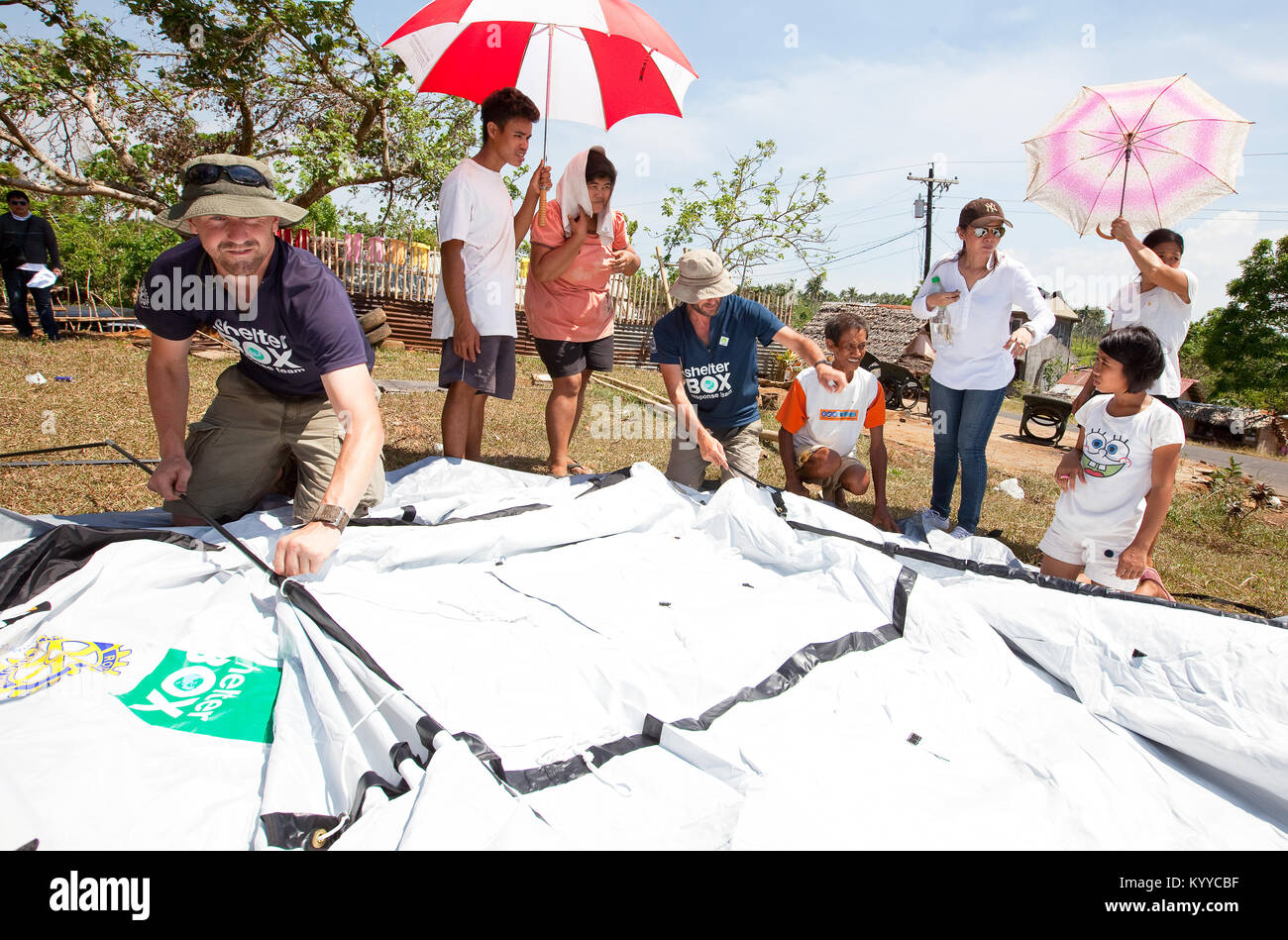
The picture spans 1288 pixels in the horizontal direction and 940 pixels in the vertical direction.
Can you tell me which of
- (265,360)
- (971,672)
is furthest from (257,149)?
(971,672)

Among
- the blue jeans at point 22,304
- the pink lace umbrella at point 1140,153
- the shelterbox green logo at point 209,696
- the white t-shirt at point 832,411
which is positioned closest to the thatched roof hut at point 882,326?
the pink lace umbrella at point 1140,153

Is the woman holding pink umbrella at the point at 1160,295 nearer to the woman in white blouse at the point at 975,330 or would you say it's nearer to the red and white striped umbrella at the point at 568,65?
the woman in white blouse at the point at 975,330

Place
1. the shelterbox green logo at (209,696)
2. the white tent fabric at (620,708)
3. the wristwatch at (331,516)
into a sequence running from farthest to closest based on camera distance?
the wristwatch at (331,516) → the shelterbox green logo at (209,696) → the white tent fabric at (620,708)

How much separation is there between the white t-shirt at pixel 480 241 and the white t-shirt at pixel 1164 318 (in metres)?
2.77

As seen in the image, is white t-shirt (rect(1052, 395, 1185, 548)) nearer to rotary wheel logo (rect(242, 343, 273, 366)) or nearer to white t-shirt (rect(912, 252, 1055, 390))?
white t-shirt (rect(912, 252, 1055, 390))

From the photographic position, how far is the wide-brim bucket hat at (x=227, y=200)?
194 centimetres

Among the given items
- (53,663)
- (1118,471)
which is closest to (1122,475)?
(1118,471)

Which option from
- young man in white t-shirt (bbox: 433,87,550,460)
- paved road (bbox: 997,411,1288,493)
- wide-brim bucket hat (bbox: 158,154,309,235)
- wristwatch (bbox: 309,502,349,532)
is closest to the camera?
wristwatch (bbox: 309,502,349,532)

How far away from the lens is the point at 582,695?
5.83 ft

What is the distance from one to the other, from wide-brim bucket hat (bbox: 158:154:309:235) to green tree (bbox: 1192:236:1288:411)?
25087 mm

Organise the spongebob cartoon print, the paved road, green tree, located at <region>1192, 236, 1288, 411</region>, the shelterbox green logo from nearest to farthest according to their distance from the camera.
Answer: the shelterbox green logo < the spongebob cartoon print < the paved road < green tree, located at <region>1192, 236, 1288, 411</region>

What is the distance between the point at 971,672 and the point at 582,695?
0.99 meters

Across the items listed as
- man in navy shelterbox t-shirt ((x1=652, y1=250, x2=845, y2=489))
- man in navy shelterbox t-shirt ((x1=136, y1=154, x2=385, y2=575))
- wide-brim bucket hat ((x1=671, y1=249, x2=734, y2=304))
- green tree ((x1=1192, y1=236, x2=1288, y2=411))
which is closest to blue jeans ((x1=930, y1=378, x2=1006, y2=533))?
man in navy shelterbox t-shirt ((x1=652, y1=250, x2=845, y2=489))

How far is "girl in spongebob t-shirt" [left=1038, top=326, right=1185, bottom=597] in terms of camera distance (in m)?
2.64
